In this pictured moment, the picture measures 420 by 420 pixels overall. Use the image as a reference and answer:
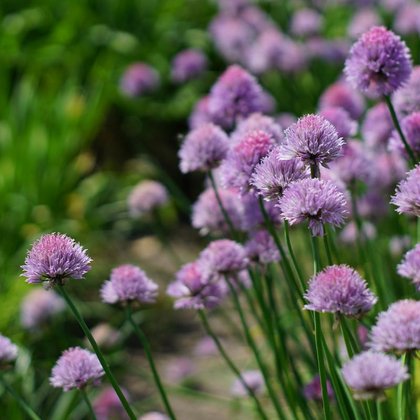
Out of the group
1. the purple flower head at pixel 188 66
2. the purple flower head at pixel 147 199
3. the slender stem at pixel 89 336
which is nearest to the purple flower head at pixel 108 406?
the purple flower head at pixel 147 199

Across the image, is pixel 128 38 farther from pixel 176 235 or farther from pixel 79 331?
pixel 79 331

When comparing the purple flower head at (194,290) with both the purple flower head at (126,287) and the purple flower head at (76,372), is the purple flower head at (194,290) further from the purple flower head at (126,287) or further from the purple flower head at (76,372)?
the purple flower head at (76,372)

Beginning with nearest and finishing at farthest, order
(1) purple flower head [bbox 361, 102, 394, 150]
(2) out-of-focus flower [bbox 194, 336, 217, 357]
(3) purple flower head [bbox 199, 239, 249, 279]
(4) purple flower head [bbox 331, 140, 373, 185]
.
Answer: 1. (3) purple flower head [bbox 199, 239, 249, 279]
2. (4) purple flower head [bbox 331, 140, 373, 185]
3. (1) purple flower head [bbox 361, 102, 394, 150]
4. (2) out-of-focus flower [bbox 194, 336, 217, 357]

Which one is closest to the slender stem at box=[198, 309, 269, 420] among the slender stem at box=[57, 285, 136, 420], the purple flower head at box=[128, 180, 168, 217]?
the slender stem at box=[57, 285, 136, 420]

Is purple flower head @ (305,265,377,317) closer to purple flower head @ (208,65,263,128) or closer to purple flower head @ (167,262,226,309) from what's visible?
purple flower head @ (167,262,226,309)

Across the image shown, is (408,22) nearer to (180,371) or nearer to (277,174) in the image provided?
(180,371)

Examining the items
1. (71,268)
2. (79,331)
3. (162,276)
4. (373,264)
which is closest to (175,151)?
(162,276)
